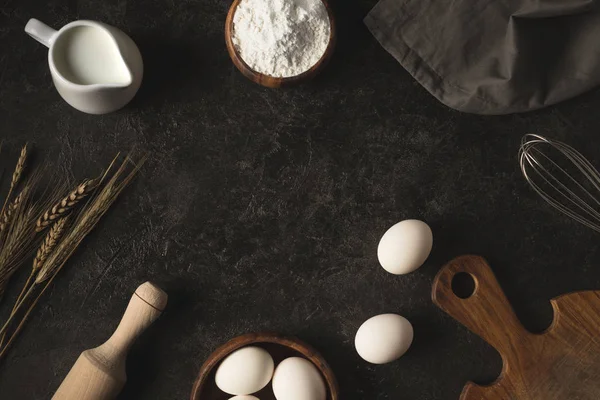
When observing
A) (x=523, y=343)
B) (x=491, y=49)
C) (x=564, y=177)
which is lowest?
(x=523, y=343)

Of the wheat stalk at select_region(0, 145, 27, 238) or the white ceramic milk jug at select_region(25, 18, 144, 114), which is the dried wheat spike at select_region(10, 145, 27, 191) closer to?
the wheat stalk at select_region(0, 145, 27, 238)

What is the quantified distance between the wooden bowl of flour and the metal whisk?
0.37m

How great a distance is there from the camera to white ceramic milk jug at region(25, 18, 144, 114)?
1.03 m

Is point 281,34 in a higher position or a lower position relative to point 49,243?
higher

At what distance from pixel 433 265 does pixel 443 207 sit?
0.10 m

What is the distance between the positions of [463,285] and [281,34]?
1.67 ft

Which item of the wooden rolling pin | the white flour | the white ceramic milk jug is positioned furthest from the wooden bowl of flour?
the wooden rolling pin

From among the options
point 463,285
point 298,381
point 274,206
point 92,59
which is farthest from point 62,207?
point 463,285

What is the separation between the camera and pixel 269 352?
3.51 ft

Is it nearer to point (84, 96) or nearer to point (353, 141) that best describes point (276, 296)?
point (353, 141)

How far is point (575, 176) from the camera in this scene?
1.15 m

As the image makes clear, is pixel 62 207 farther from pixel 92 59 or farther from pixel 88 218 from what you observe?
pixel 92 59

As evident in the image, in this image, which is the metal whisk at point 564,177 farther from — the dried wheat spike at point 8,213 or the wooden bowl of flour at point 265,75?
the dried wheat spike at point 8,213

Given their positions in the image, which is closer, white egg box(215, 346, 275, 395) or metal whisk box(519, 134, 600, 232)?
white egg box(215, 346, 275, 395)
